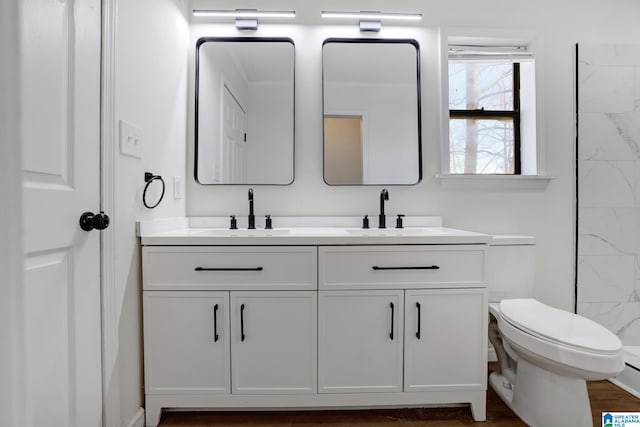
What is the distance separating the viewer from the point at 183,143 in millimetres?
1803

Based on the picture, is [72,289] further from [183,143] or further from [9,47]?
Answer: [183,143]

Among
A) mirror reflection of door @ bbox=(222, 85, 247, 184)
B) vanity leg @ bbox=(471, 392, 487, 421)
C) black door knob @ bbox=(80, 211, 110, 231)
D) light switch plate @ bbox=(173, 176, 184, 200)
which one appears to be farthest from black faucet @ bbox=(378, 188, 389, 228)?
black door knob @ bbox=(80, 211, 110, 231)

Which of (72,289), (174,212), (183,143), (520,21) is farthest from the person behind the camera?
(520,21)

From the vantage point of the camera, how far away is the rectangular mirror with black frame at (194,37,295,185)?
6.06ft

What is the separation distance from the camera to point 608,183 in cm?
191

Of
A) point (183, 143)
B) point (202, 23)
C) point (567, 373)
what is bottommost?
point (567, 373)

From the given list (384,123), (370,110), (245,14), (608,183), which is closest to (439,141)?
(384,123)

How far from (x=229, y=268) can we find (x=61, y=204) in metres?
0.61

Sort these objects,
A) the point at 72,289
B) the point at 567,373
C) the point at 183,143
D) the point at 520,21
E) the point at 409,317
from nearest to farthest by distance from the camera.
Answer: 1. the point at 72,289
2. the point at 567,373
3. the point at 409,317
4. the point at 183,143
5. the point at 520,21

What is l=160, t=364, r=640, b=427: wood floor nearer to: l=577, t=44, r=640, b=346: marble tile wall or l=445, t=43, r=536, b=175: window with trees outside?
l=577, t=44, r=640, b=346: marble tile wall

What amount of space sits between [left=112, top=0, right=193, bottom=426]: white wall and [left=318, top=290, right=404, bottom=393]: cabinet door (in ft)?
2.54

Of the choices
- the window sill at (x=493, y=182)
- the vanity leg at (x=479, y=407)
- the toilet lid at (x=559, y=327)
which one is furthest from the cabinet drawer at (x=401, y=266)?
the window sill at (x=493, y=182)

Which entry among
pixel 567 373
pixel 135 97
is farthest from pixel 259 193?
pixel 567 373

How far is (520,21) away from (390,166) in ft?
3.96
